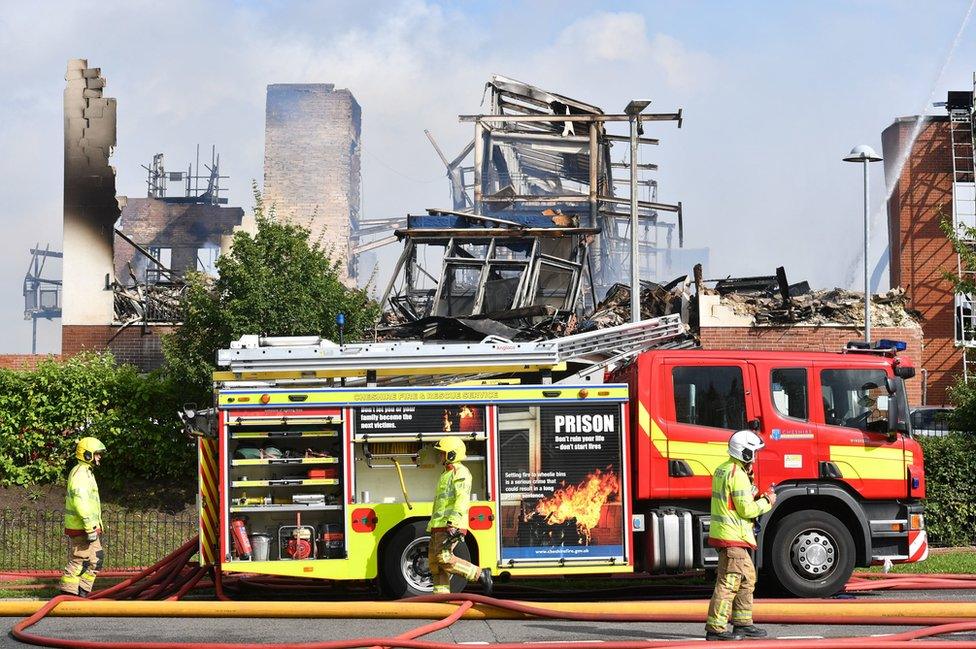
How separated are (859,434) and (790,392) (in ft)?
2.56

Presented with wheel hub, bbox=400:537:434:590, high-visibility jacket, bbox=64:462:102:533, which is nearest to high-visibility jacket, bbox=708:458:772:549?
Result: wheel hub, bbox=400:537:434:590

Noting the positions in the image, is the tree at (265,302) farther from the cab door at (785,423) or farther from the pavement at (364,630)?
the cab door at (785,423)

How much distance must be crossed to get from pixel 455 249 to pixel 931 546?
19.2 meters

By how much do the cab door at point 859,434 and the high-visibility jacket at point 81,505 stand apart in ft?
23.0

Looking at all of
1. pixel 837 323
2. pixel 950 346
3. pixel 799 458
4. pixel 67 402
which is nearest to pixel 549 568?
→ pixel 799 458

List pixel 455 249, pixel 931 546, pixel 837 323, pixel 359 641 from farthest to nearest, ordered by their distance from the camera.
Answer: pixel 455 249
pixel 837 323
pixel 931 546
pixel 359 641

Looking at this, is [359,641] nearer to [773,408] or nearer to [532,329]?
[773,408]

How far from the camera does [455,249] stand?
34.5m

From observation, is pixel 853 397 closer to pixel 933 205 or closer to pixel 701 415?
pixel 701 415

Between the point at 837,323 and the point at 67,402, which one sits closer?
the point at 67,402

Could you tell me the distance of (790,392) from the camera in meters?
12.1

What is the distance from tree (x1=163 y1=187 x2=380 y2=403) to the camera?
2208 centimetres

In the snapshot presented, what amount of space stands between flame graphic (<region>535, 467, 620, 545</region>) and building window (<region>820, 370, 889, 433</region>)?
2271 mm

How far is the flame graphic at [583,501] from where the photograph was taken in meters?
11.7
